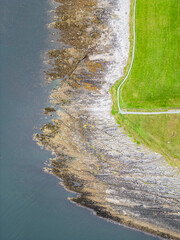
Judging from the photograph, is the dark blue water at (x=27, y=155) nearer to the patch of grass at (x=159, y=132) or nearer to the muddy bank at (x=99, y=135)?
the muddy bank at (x=99, y=135)

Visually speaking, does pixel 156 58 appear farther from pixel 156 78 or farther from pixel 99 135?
pixel 99 135

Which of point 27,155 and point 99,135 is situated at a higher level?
point 99,135

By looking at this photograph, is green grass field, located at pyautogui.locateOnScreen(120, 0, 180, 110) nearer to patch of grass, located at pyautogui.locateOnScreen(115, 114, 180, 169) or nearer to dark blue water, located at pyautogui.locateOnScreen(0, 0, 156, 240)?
patch of grass, located at pyautogui.locateOnScreen(115, 114, 180, 169)

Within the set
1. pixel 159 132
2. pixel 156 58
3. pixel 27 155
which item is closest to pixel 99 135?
pixel 159 132

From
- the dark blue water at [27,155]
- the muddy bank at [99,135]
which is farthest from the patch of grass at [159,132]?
the dark blue water at [27,155]

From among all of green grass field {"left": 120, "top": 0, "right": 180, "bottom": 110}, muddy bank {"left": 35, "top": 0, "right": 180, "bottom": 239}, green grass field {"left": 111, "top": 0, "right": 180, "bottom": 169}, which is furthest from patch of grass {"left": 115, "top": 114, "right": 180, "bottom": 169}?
green grass field {"left": 120, "top": 0, "right": 180, "bottom": 110}
